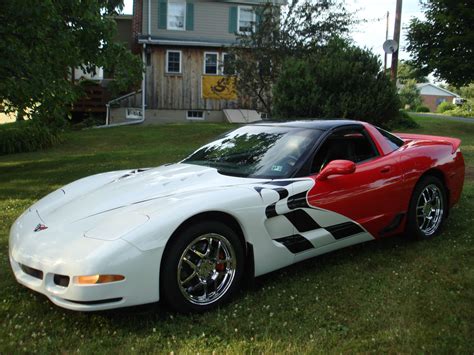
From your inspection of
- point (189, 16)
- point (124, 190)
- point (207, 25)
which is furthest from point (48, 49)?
point (207, 25)

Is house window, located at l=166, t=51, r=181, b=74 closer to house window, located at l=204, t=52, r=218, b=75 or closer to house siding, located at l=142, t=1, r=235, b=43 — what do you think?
house siding, located at l=142, t=1, r=235, b=43

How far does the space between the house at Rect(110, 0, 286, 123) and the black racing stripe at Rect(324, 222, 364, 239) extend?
1794 cm

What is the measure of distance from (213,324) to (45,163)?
9184 millimetres

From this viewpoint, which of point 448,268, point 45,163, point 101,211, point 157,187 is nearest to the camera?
point 101,211

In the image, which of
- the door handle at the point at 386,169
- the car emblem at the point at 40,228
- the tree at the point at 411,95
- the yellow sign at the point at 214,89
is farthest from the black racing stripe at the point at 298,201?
the tree at the point at 411,95

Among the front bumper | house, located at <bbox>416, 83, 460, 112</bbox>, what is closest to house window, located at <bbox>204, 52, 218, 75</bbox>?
the front bumper

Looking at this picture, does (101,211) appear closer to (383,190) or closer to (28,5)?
(383,190)

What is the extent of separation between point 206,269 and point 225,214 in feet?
1.36

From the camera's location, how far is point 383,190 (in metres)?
4.48

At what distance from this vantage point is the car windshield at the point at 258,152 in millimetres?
4047

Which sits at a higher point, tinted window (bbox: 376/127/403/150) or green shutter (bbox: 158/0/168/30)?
green shutter (bbox: 158/0/168/30)

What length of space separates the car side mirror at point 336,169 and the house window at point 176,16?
1995 centimetres

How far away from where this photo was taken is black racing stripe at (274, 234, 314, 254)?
3738mm

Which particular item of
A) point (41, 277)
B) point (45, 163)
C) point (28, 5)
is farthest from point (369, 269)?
point (45, 163)
